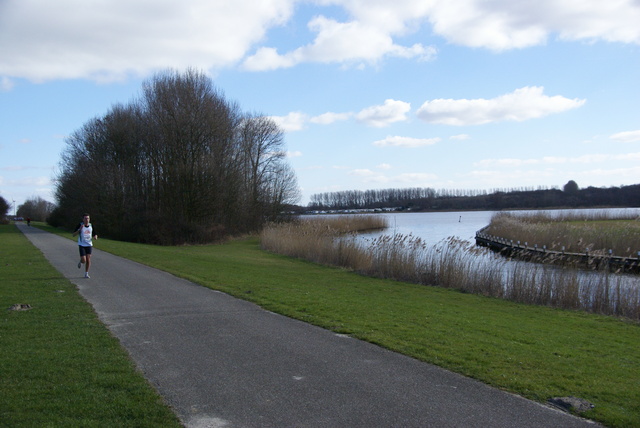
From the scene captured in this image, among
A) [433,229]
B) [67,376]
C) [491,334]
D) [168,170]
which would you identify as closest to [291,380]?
[67,376]

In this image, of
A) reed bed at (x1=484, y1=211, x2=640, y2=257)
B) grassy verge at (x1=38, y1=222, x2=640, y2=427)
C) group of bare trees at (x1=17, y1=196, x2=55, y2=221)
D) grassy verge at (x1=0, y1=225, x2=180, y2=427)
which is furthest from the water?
group of bare trees at (x1=17, y1=196, x2=55, y2=221)

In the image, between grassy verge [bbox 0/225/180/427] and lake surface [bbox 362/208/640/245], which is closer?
grassy verge [bbox 0/225/180/427]

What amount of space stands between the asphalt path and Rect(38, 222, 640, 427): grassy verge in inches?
16.9

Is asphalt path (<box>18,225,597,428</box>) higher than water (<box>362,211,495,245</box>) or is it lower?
higher

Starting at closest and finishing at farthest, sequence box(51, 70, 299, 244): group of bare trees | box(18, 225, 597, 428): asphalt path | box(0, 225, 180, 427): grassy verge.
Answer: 1. box(0, 225, 180, 427): grassy verge
2. box(18, 225, 597, 428): asphalt path
3. box(51, 70, 299, 244): group of bare trees

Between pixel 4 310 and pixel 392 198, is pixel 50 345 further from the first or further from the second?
pixel 392 198

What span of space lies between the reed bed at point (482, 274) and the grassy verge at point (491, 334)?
102 centimetres

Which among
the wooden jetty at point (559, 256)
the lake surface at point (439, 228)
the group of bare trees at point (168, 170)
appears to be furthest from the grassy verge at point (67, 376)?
the group of bare trees at point (168, 170)

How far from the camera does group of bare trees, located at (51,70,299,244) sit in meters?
42.4

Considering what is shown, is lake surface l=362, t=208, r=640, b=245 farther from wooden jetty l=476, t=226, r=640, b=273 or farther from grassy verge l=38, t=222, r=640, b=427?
grassy verge l=38, t=222, r=640, b=427

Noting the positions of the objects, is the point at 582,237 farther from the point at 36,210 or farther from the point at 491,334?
the point at 36,210

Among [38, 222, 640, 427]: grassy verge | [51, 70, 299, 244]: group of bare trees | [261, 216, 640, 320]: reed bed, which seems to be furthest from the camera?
[51, 70, 299, 244]: group of bare trees

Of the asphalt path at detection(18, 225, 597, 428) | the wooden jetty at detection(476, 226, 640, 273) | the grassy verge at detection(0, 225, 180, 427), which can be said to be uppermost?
the grassy verge at detection(0, 225, 180, 427)

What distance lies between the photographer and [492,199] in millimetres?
138875
